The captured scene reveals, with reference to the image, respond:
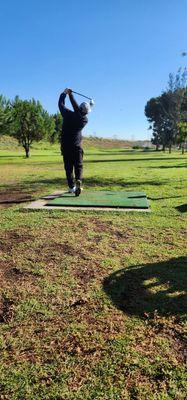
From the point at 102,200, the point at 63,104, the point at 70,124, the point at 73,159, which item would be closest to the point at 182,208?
the point at 102,200

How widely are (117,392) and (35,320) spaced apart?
116 centimetres

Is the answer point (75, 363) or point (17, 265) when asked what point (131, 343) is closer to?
point (75, 363)

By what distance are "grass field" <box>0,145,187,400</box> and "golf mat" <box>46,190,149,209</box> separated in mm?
1779

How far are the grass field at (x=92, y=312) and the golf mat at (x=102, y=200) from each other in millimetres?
1779

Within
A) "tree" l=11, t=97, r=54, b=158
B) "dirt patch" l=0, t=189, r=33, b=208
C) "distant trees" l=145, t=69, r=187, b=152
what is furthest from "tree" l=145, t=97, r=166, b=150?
"dirt patch" l=0, t=189, r=33, b=208

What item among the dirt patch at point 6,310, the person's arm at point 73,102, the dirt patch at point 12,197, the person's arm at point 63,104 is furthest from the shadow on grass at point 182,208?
the dirt patch at point 6,310

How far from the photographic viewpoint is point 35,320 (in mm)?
3490

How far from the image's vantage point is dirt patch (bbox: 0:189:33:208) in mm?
9500

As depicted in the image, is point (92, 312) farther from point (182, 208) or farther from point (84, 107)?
point (84, 107)

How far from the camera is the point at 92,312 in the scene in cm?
364

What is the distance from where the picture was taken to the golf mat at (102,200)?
27.9 feet

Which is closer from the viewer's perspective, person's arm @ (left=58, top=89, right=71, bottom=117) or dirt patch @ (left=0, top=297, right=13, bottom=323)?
Result: dirt patch @ (left=0, top=297, right=13, bottom=323)

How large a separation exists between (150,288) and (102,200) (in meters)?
5.06

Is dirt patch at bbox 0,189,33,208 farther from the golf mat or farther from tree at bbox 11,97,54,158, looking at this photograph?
tree at bbox 11,97,54,158
